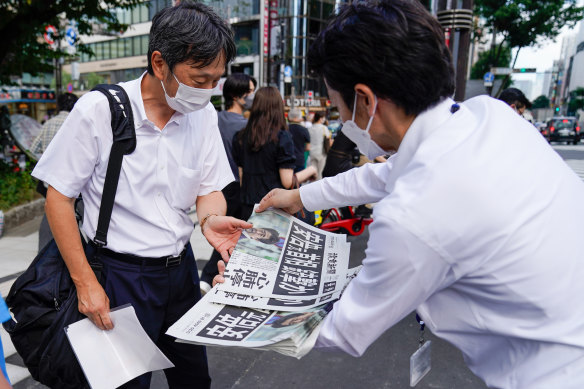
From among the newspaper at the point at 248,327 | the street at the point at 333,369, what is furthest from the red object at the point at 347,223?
the newspaper at the point at 248,327

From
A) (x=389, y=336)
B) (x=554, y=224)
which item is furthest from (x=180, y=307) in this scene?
(x=389, y=336)

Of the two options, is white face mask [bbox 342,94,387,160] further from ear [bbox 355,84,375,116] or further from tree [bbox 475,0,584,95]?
tree [bbox 475,0,584,95]

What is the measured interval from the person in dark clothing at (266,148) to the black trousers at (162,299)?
176 centimetres

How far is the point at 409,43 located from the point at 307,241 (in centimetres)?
77

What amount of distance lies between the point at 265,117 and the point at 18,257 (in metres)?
3.18

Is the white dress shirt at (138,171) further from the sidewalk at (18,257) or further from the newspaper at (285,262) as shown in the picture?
the sidewalk at (18,257)

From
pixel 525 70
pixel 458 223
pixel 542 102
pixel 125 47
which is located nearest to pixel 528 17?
pixel 525 70

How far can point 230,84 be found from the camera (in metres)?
3.80

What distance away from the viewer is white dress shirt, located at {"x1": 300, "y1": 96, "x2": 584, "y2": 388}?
0.76m

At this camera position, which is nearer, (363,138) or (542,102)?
(363,138)

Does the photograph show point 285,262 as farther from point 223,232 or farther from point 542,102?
point 542,102

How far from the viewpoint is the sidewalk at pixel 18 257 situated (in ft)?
8.33

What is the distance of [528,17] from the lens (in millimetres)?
21766

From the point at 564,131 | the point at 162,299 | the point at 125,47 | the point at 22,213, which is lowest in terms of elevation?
the point at 564,131
